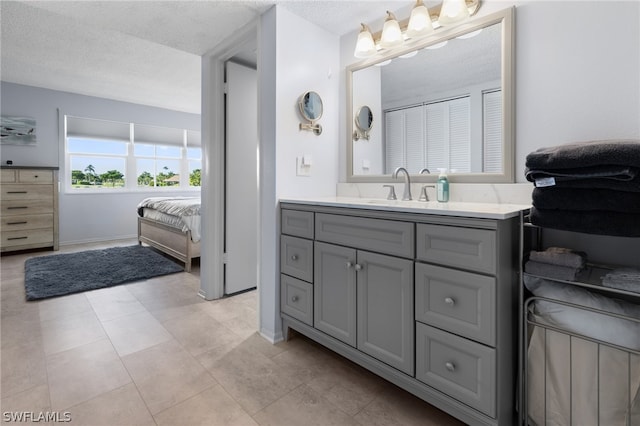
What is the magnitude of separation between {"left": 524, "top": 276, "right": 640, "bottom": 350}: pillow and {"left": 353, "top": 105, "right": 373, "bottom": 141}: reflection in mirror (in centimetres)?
139

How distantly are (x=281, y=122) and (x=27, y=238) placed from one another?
15.2 ft

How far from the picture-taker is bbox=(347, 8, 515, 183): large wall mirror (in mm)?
1657

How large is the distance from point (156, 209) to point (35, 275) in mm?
1469

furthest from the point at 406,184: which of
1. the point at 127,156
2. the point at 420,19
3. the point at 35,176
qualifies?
the point at 127,156

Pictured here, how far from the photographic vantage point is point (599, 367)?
114 centimetres

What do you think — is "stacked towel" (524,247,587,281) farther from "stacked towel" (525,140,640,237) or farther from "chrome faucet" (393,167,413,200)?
"chrome faucet" (393,167,413,200)

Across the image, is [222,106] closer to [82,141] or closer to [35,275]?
[35,275]

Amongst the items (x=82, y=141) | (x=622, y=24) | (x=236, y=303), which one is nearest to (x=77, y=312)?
(x=236, y=303)

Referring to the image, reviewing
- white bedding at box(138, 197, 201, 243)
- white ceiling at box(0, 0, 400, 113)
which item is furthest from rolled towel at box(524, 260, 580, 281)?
white bedding at box(138, 197, 201, 243)

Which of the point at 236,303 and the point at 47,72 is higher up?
the point at 47,72

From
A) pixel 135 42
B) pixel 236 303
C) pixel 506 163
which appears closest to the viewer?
pixel 506 163

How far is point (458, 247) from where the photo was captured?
128 cm

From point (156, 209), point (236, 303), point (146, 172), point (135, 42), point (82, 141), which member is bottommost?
point (236, 303)

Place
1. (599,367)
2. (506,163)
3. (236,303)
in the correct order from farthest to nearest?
(236,303) → (506,163) → (599,367)
